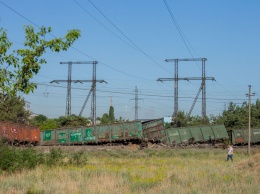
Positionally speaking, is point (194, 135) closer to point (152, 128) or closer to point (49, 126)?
point (152, 128)

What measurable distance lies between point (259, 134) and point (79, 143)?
78.5 ft

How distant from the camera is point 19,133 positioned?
39219 mm

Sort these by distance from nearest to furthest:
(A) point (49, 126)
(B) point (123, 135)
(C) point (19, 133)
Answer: (C) point (19, 133) → (B) point (123, 135) → (A) point (49, 126)

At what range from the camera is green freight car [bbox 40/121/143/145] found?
134 ft

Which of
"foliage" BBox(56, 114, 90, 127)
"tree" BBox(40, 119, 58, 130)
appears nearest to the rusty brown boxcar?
"foliage" BBox(56, 114, 90, 127)

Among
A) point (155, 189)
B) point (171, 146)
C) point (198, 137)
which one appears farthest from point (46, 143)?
point (155, 189)

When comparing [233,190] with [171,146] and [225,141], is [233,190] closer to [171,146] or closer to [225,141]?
[171,146]

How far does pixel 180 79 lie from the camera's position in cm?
6606

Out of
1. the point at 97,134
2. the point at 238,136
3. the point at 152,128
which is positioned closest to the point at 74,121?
the point at 97,134

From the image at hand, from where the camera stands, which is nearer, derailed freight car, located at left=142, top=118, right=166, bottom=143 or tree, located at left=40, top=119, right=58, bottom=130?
derailed freight car, located at left=142, top=118, right=166, bottom=143

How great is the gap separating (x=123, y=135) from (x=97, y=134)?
9.83 feet

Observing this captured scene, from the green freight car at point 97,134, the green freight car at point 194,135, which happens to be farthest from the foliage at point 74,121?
the green freight car at point 194,135

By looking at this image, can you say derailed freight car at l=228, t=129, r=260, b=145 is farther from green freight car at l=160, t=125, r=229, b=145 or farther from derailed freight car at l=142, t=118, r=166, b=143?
derailed freight car at l=142, t=118, r=166, b=143

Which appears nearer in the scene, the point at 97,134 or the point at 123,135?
the point at 123,135
